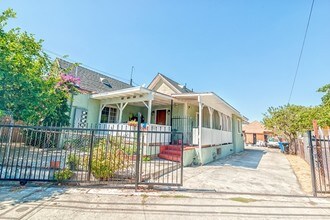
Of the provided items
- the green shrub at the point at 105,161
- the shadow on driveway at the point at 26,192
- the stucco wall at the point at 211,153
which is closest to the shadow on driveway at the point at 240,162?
the stucco wall at the point at 211,153

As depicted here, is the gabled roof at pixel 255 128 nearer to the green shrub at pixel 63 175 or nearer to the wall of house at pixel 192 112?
the wall of house at pixel 192 112

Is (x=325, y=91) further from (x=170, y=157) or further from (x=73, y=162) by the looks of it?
(x=73, y=162)

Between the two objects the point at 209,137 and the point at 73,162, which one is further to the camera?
the point at 209,137

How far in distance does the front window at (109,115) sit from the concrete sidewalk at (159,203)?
8703 millimetres

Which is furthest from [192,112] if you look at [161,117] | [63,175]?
[63,175]

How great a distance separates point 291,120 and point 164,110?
50.6 ft

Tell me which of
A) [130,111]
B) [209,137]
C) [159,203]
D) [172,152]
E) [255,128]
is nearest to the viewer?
[159,203]

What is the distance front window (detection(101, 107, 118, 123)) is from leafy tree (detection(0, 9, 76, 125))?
4277 mm

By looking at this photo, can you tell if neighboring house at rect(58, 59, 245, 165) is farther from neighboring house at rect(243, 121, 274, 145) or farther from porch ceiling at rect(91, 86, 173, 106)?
neighboring house at rect(243, 121, 274, 145)

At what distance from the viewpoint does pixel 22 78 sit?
21.4ft

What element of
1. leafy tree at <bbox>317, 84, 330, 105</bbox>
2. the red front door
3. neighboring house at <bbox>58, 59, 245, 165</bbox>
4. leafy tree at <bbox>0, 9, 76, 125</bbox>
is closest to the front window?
neighboring house at <bbox>58, 59, 245, 165</bbox>

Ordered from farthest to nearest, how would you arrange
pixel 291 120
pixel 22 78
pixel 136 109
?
pixel 291 120
pixel 136 109
pixel 22 78

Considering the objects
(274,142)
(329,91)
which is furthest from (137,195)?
(274,142)

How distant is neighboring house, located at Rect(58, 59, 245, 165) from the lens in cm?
954
